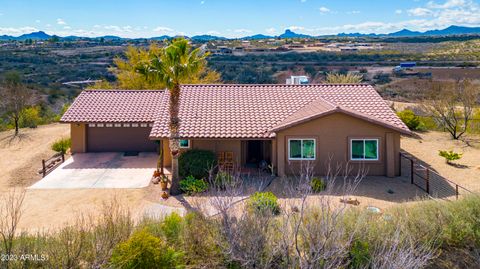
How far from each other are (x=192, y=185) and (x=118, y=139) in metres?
10.5

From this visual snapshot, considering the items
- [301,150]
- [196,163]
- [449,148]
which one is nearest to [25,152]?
[196,163]

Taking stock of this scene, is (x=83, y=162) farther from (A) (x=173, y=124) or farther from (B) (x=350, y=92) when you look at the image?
(B) (x=350, y=92)

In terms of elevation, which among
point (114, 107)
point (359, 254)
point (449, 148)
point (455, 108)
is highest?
point (114, 107)

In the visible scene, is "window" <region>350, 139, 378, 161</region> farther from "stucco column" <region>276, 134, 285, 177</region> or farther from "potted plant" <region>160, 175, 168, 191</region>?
"potted plant" <region>160, 175, 168, 191</region>

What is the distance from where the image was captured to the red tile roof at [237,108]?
2133 centimetres

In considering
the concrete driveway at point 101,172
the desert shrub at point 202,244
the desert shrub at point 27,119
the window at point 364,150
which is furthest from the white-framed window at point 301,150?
the desert shrub at point 27,119

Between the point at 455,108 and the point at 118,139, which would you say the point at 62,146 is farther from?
the point at 455,108

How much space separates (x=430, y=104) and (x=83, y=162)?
2613cm

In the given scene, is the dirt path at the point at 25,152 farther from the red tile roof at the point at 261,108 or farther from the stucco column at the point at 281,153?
the stucco column at the point at 281,153

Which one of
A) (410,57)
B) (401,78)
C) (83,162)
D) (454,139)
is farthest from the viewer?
(410,57)

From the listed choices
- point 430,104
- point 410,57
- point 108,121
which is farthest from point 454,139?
point 410,57

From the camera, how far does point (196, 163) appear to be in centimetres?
2030

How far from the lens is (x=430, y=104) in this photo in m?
32.1

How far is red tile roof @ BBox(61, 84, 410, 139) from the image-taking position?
21.3 meters
